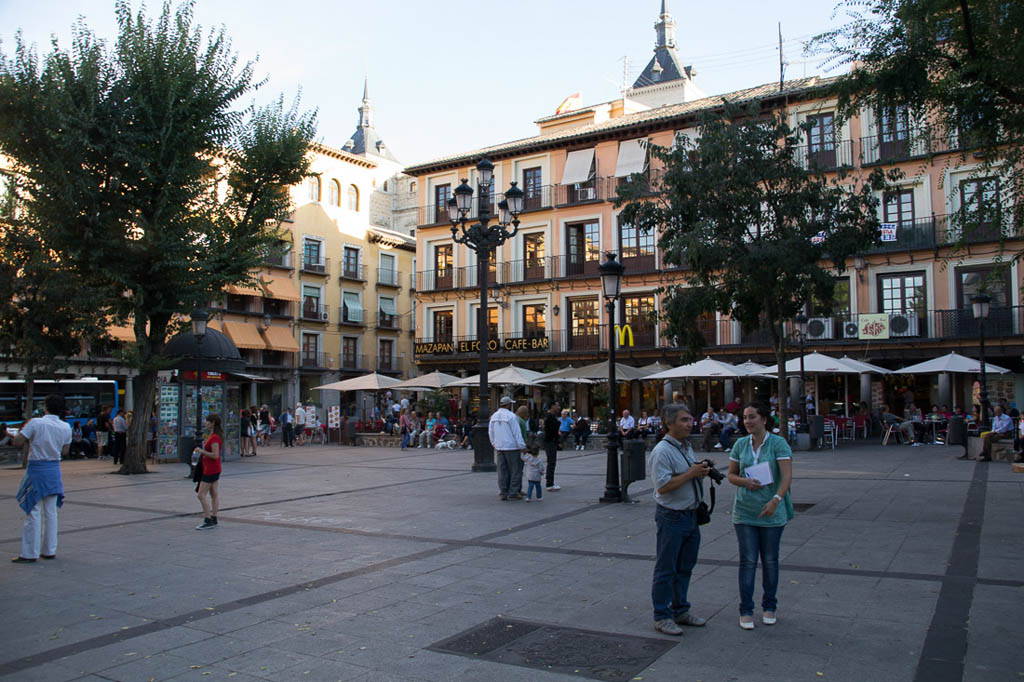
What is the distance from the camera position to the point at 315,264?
46750 millimetres

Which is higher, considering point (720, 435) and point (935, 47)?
point (935, 47)

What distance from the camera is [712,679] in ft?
14.8

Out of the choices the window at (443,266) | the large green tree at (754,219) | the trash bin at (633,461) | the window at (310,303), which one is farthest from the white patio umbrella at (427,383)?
the large green tree at (754,219)

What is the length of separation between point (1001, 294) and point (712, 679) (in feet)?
98.2

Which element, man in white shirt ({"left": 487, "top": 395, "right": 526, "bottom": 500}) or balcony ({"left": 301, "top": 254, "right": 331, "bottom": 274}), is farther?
balcony ({"left": 301, "top": 254, "right": 331, "bottom": 274})

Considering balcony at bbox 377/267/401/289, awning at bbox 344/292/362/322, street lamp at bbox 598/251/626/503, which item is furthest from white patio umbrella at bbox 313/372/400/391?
balcony at bbox 377/267/401/289

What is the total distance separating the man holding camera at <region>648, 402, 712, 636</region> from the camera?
5.41 metres

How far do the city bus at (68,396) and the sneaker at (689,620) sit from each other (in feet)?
85.3

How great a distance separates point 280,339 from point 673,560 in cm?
4097

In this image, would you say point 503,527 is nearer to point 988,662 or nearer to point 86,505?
point 988,662

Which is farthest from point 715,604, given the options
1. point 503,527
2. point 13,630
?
point 13,630

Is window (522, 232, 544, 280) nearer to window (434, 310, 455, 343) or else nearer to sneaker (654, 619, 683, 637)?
window (434, 310, 455, 343)

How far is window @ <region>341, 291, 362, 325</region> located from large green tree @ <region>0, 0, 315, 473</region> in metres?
27.8

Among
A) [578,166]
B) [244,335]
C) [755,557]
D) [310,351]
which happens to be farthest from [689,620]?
[310,351]
